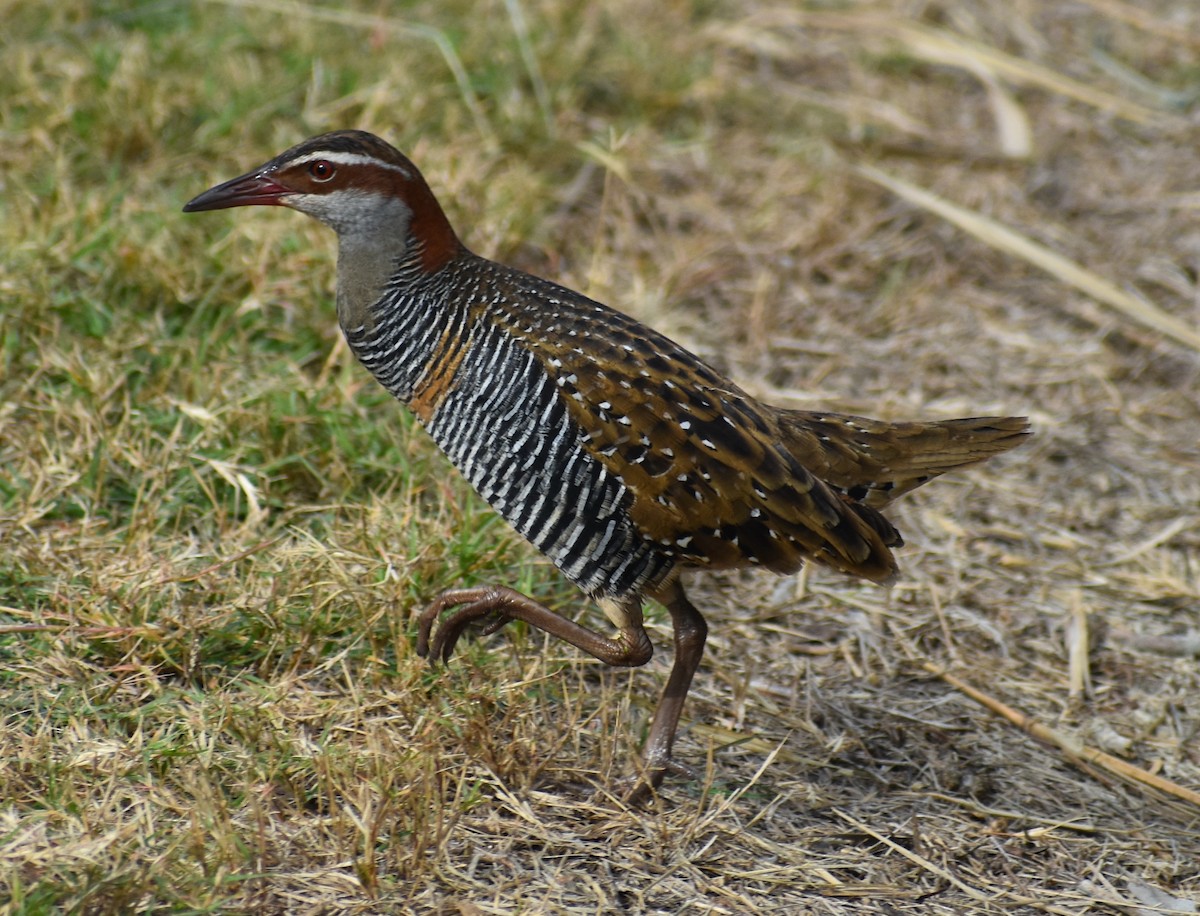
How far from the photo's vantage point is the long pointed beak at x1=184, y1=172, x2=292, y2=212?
409cm

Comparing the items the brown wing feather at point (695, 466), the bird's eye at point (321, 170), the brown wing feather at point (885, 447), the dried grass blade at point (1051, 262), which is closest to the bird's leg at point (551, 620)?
the brown wing feather at point (695, 466)

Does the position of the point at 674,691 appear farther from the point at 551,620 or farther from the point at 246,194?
the point at 246,194

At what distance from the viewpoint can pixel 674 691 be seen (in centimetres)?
400

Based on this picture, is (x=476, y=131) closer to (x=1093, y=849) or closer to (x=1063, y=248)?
(x=1063, y=248)

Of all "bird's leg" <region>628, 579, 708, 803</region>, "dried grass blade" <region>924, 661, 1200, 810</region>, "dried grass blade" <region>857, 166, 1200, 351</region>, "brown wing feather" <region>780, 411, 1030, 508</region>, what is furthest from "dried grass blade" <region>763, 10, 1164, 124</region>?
"bird's leg" <region>628, 579, 708, 803</region>

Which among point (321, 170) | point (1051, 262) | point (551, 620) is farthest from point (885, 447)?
point (1051, 262)

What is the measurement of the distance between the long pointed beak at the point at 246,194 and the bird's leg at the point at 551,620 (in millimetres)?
1206

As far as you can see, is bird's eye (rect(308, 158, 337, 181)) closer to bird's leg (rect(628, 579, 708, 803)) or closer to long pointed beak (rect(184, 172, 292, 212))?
long pointed beak (rect(184, 172, 292, 212))

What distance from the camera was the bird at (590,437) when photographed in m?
3.74

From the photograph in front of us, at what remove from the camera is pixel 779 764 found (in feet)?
13.9

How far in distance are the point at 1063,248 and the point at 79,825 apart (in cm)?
495

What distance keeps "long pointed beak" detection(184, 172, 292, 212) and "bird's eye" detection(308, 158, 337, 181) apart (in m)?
0.10

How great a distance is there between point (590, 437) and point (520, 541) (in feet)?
3.12

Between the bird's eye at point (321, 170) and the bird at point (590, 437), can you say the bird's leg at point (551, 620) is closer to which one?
the bird at point (590, 437)
